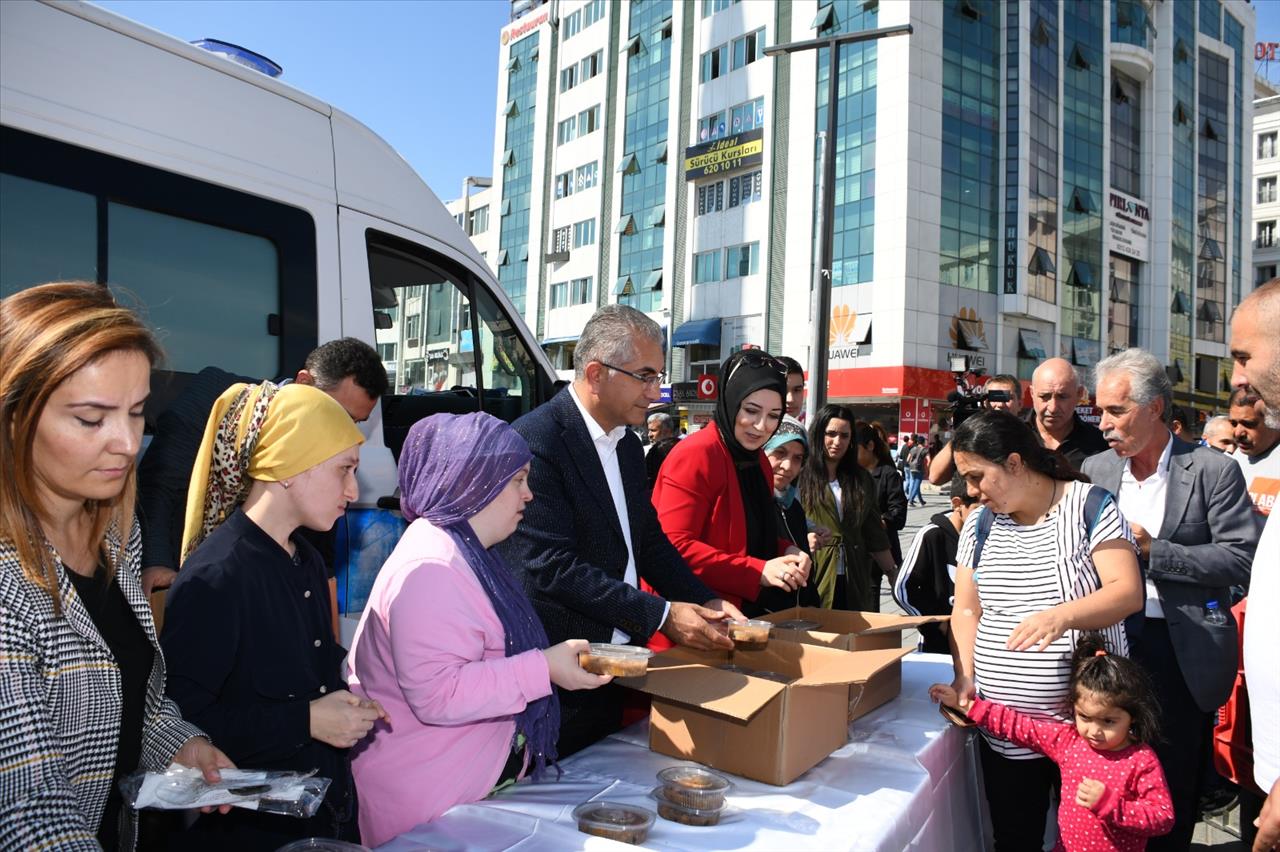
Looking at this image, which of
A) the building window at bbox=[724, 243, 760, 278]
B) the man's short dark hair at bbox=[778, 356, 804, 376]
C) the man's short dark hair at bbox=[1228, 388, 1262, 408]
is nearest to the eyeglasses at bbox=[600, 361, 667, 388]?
the man's short dark hair at bbox=[778, 356, 804, 376]

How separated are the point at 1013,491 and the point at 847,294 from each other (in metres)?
29.3

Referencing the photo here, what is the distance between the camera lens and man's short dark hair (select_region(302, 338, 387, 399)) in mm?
3383

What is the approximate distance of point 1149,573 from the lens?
315 centimetres

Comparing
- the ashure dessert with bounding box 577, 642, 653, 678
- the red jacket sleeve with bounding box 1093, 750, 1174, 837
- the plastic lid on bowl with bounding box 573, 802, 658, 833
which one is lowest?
the red jacket sleeve with bounding box 1093, 750, 1174, 837

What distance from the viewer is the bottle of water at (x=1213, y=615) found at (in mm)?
3141

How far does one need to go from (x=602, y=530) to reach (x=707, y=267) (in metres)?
33.1

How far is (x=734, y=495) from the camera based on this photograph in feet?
11.2

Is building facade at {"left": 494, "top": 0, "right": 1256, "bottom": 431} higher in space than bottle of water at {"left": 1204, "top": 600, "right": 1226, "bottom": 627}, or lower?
higher

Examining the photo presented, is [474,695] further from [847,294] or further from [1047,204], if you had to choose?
[1047,204]

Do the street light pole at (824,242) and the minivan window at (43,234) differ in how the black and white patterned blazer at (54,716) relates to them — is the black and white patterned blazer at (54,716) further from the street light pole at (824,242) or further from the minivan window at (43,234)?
the street light pole at (824,242)

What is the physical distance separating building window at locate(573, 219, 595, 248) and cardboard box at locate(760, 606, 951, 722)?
1500 inches

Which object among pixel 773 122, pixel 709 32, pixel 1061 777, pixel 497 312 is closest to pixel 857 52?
pixel 773 122

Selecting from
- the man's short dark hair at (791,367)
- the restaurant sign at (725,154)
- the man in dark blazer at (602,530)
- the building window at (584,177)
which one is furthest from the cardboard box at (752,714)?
the building window at (584,177)

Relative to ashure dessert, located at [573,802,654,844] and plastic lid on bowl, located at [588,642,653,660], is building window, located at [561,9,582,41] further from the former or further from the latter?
ashure dessert, located at [573,802,654,844]
